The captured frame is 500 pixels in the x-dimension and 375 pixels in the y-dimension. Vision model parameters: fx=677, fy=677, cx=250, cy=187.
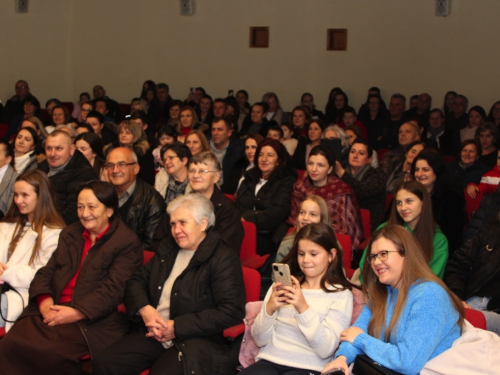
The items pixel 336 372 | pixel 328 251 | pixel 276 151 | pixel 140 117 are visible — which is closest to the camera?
pixel 336 372

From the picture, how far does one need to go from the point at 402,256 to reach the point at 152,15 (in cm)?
948

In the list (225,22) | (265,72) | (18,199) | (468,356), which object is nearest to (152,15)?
(225,22)

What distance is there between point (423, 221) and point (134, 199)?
6.20 feet

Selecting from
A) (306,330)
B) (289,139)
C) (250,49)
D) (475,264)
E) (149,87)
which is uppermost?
(250,49)

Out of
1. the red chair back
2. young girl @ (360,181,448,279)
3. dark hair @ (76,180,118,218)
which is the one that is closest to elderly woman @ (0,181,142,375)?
dark hair @ (76,180,118,218)

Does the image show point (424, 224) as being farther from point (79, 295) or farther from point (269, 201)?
point (79, 295)

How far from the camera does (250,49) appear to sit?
431 inches

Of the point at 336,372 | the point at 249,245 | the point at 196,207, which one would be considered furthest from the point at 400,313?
the point at 249,245

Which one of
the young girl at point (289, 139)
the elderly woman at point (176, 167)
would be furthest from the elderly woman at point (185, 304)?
the young girl at point (289, 139)

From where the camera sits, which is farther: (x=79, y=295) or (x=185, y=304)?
(x=79, y=295)

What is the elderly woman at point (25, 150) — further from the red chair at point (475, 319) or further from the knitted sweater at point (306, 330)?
the red chair at point (475, 319)

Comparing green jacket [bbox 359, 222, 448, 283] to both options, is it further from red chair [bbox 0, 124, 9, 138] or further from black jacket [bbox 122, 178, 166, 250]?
red chair [bbox 0, 124, 9, 138]

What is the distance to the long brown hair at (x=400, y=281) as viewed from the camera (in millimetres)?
2812

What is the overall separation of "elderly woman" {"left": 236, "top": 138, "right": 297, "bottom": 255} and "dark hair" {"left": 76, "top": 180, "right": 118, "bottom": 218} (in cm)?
124
